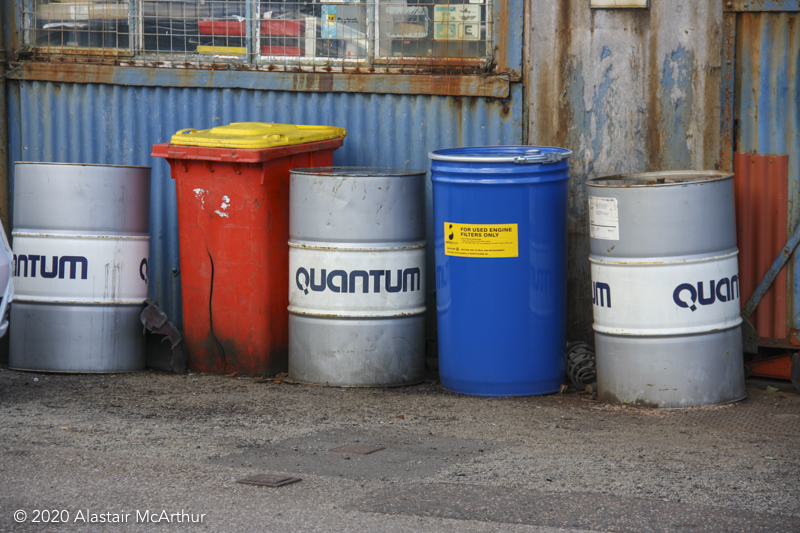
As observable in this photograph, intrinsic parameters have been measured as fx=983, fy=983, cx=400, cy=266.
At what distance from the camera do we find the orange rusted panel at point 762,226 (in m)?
5.64

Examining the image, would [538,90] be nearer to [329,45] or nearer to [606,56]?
[606,56]

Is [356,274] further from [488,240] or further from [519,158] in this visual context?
[519,158]

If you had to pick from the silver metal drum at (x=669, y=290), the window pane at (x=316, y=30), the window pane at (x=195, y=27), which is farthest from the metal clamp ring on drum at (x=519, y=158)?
the window pane at (x=195, y=27)

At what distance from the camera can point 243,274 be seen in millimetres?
5996

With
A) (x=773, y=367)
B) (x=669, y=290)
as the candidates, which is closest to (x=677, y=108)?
(x=669, y=290)

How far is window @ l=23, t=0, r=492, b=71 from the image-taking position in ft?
21.2

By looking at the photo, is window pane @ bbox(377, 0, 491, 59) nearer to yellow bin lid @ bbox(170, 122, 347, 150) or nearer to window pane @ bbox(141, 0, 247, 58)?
yellow bin lid @ bbox(170, 122, 347, 150)

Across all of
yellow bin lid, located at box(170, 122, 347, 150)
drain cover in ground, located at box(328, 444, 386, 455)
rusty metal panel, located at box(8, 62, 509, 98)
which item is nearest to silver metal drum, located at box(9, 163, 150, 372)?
yellow bin lid, located at box(170, 122, 347, 150)

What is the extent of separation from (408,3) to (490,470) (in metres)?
3.56

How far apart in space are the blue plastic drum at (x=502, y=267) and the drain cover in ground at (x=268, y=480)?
1.78 metres

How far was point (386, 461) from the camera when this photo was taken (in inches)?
170

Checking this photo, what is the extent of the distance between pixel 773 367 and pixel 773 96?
5.14ft

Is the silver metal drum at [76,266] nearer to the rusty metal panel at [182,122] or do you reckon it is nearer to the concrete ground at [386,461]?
the concrete ground at [386,461]

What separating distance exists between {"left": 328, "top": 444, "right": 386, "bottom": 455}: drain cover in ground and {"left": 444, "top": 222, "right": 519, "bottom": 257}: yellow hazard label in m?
1.37
